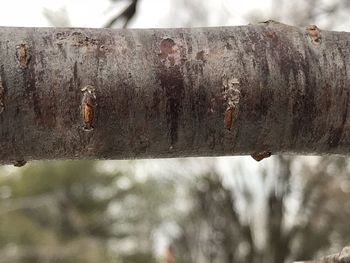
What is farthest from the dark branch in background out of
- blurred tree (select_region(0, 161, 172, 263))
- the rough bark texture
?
blurred tree (select_region(0, 161, 172, 263))

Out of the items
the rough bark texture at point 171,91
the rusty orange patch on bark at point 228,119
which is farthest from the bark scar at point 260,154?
the rusty orange patch on bark at point 228,119

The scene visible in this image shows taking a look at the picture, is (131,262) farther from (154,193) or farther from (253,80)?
(253,80)

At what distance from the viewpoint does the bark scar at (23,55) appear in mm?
1268

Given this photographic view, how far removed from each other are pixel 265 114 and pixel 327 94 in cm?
12

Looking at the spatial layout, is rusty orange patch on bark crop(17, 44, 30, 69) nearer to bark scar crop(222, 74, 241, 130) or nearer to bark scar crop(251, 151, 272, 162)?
bark scar crop(222, 74, 241, 130)

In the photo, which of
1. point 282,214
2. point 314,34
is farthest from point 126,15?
point 282,214

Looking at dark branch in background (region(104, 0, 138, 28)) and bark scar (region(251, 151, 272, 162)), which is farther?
dark branch in background (region(104, 0, 138, 28))

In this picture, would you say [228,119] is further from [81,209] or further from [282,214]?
[81,209]

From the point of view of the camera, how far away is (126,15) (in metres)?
2.53

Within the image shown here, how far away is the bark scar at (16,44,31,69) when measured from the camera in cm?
127

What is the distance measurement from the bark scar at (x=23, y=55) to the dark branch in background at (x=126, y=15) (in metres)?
1.23

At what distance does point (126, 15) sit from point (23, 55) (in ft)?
4.20

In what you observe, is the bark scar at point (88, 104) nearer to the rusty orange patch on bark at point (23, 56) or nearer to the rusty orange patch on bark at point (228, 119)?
the rusty orange patch on bark at point (23, 56)

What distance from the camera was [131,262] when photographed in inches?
674
